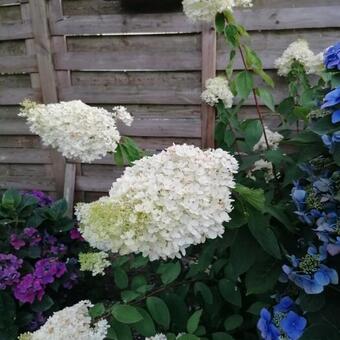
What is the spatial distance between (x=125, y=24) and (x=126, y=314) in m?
1.67

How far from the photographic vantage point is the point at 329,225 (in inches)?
31.3

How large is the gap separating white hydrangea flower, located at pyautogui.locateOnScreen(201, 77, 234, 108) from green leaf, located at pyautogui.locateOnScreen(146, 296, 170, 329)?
1.12 meters

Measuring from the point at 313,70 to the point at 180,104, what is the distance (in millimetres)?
827

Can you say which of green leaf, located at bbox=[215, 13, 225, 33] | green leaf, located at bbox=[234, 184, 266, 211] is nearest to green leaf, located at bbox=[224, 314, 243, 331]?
green leaf, located at bbox=[234, 184, 266, 211]

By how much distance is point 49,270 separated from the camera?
184 cm

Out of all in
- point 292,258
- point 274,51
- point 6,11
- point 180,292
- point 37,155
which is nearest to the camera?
point 292,258

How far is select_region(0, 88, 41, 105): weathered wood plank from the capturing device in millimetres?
2494

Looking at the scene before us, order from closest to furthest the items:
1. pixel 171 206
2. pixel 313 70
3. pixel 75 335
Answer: pixel 171 206, pixel 75 335, pixel 313 70

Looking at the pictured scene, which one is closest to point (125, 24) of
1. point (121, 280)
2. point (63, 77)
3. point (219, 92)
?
point (63, 77)

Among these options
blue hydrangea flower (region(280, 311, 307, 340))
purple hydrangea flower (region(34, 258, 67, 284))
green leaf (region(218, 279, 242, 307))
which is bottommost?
purple hydrangea flower (region(34, 258, 67, 284))

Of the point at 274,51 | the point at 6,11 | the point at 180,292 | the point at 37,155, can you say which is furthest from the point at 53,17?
the point at 180,292

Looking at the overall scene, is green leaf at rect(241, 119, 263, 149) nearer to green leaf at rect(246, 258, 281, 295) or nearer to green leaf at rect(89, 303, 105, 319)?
green leaf at rect(246, 258, 281, 295)

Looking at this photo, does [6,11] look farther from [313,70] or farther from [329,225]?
[329,225]

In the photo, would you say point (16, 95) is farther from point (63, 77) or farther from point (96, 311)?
point (96, 311)
